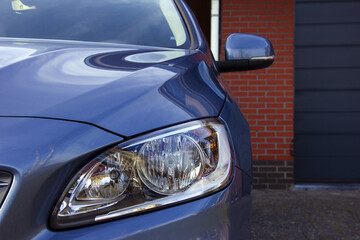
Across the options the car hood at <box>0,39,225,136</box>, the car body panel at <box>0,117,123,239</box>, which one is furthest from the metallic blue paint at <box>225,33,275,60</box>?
the car body panel at <box>0,117,123,239</box>

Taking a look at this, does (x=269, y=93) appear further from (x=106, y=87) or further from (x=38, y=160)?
(x=38, y=160)

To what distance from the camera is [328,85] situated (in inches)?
213

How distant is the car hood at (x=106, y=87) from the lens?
0.99 m

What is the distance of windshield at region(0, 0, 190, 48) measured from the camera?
188 centimetres

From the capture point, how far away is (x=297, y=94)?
5.40 metres

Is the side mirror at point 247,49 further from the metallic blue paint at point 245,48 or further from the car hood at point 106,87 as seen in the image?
the car hood at point 106,87

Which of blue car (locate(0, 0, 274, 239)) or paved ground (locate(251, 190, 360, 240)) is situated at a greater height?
blue car (locate(0, 0, 274, 239))

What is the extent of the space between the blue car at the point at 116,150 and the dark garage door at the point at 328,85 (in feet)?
14.2

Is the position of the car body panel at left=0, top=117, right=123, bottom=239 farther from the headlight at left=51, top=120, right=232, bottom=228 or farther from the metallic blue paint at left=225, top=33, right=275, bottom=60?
the metallic blue paint at left=225, top=33, right=275, bottom=60

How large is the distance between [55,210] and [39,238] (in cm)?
7

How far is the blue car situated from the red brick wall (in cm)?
396

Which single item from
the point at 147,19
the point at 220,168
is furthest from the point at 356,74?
the point at 220,168

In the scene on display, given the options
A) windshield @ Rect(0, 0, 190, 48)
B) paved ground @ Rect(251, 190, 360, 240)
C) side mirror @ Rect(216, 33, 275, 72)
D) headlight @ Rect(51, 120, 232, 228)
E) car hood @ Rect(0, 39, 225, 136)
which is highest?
windshield @ Rect(0, 0, 190, 48)

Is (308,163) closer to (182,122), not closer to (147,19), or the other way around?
(147,19)
